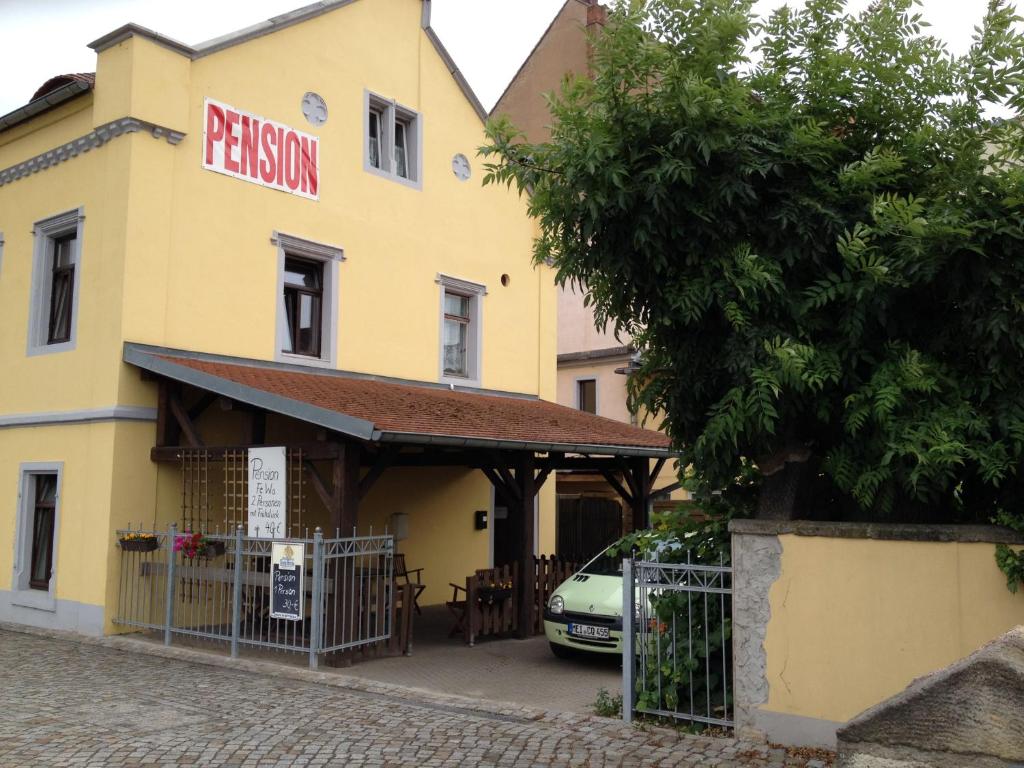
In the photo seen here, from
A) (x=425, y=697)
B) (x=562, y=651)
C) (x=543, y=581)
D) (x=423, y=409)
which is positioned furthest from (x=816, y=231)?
(x=543, y=581)

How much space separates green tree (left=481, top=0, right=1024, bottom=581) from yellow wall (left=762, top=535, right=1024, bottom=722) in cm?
40

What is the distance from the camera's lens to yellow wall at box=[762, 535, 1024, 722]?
5910 millimetres

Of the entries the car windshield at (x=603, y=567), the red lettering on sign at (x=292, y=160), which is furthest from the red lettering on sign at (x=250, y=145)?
the car windshield at (x=603, y=567)

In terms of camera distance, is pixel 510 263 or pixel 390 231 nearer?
pixel 390 231

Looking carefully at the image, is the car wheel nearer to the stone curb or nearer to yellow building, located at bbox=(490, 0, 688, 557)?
the stone curb

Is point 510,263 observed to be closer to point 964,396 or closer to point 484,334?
point 484,334

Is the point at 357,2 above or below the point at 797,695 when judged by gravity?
above

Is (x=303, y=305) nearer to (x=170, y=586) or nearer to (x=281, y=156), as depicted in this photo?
(x=281, y=156)

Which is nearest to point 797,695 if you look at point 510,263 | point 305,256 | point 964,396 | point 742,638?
point 742,638

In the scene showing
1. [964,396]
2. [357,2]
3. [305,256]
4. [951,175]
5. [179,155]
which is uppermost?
[357,2]

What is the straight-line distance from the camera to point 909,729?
389cm

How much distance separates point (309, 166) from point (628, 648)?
9.20 m

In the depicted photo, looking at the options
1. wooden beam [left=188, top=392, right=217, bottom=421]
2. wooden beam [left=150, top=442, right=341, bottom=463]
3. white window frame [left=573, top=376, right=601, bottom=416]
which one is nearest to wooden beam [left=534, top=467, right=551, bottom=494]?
wooden beam [left=150, top=442, right=341, bottom=463]

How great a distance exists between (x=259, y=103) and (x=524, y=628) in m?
8.03
